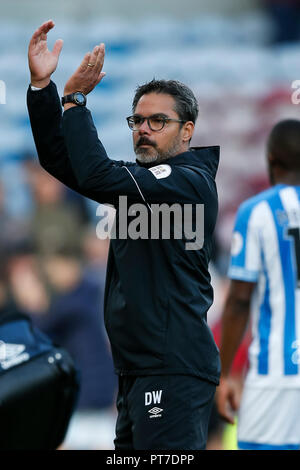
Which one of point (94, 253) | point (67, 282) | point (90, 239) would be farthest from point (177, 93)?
point (90, 239)

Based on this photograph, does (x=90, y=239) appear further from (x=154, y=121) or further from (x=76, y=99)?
(x=76, y=99)

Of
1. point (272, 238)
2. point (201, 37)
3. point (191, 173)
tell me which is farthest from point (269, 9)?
point (191, 173)

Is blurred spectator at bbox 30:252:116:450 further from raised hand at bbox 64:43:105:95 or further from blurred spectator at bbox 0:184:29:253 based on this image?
raised hand at bbox 64:43:105:95

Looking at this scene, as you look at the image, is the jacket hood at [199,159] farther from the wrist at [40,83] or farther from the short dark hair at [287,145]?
the short dark hair at [287,145]

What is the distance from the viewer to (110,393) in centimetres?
619

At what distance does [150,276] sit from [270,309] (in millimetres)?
1249

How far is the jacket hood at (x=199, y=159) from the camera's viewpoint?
3510mm

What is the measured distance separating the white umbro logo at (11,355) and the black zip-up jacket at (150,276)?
0.49 metres

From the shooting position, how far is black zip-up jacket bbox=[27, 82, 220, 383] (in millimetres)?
3246

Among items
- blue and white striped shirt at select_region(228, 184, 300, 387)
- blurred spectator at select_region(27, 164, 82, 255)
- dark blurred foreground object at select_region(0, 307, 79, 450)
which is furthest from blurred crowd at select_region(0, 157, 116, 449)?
dark blurred foreground object at select_region(0, 307, 79, 450)

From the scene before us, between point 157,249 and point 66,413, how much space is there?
89 centimetres

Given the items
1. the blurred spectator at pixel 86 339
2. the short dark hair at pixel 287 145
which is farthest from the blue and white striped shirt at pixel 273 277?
the blurred spectator at pixel 86 339

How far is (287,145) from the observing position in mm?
4496

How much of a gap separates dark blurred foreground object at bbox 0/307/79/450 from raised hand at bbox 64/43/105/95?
1.07 metres
